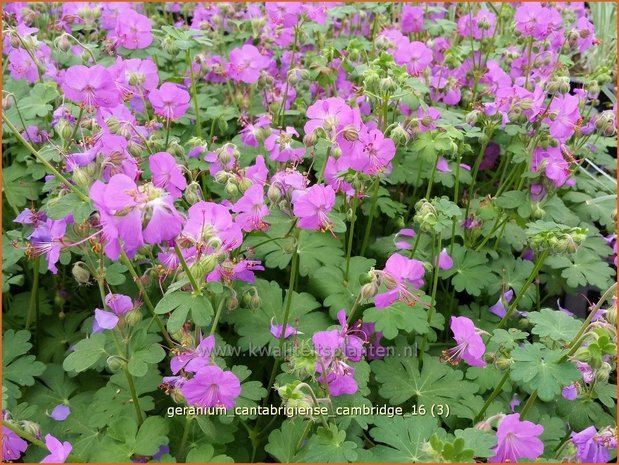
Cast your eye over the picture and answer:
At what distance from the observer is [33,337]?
2260mm

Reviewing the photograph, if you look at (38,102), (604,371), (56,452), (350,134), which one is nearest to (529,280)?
(604,371)

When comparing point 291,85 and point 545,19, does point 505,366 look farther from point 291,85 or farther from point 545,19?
point 545,19

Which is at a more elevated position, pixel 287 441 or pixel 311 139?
pixel 311 139

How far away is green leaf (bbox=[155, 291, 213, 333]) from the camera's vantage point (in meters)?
1.42

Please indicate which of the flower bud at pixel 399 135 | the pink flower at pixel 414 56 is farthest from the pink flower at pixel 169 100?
the pink flower at pixel 414 56

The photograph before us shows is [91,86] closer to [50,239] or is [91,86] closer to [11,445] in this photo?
[50,239]

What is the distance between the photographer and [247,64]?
2686mm

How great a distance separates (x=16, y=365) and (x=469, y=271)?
1535 mm

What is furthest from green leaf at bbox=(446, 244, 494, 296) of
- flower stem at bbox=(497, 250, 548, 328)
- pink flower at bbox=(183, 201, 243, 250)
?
pink flower at bbox=(183, 201, 243, 250)

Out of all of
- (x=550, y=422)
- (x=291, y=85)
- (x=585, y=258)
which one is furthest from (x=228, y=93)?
(x=550, y=422)

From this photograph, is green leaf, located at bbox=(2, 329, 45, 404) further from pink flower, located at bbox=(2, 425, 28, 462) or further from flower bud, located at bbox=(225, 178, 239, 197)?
flower bud, located at bbox=(225, 178, 239, 197)

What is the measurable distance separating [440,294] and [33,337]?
1.50m

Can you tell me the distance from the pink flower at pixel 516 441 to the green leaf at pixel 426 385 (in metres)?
0.26

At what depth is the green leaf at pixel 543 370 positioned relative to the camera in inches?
59.2
